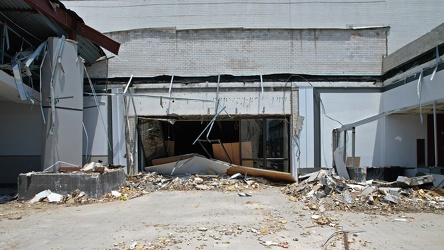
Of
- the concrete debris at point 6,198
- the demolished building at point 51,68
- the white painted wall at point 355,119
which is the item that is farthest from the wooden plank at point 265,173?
the concrete debris at point 6,198

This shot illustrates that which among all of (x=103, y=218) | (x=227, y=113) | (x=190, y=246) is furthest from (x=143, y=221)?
(x=227, y=113)

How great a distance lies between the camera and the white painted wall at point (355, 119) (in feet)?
41.9

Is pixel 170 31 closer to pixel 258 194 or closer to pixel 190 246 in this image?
pixel 258 194

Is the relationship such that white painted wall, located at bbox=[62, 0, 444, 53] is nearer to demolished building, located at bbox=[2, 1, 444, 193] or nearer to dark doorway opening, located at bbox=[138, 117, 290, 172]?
demolished building, located at bbox=[2, 1, 444, 193]

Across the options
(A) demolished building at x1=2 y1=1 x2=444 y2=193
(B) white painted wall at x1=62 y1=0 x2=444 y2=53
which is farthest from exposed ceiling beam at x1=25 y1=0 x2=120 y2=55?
(B) white painted wall at x1=62 y1=0 x2=444 y2=53

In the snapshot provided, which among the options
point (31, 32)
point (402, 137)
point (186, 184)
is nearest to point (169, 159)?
point (186, 184)

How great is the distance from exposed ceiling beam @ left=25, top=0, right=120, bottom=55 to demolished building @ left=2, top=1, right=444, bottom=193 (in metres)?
1.43

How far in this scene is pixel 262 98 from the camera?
42.6ft

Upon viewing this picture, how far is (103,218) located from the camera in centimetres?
748

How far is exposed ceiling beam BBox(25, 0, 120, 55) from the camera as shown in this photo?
9727mm

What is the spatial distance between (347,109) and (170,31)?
7.11 meters

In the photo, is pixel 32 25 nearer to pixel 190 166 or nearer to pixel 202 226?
pixel 190 166

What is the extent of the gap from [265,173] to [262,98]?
8.77 feet

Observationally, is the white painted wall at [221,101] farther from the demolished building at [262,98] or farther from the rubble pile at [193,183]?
the rubble pile at [193,183]
